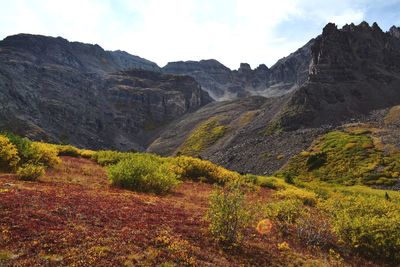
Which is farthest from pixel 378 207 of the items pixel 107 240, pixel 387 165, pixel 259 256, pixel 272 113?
pixel 272 113

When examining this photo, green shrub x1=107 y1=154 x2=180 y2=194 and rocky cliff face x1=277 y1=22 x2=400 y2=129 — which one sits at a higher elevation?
rocky cliff face x1=277 y1=22 x2=400 y2=129

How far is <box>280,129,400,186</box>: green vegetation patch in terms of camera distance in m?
84.2

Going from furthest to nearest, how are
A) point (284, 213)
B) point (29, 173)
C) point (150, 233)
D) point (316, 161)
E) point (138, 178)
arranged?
point (316, 161) → point (138, 178) → point (29, 173) → point (284, 213) → point (150, 233)

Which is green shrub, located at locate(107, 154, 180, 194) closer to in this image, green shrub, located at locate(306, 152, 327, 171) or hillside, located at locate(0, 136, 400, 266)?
hillside, located at locate(0, 136, 400, 266)

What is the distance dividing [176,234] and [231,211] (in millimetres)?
2321

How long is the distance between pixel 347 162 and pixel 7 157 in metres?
83.1

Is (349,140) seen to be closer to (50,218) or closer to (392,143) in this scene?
(392,143)

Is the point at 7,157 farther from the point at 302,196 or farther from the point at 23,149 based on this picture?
the point at 302,196

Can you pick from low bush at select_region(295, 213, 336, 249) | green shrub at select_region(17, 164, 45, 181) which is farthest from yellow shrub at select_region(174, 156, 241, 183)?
low bush at select_region(295, 213, 336, 249)

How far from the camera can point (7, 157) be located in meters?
27.4

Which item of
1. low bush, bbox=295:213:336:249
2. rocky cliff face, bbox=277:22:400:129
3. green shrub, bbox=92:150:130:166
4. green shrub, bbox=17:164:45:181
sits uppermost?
rocky cliff face, bbox=277:22:400:129

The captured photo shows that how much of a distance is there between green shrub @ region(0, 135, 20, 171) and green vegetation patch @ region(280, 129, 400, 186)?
2673 inches

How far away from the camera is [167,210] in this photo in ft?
68.6

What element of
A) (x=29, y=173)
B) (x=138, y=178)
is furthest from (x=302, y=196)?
(x=29, y=173)
